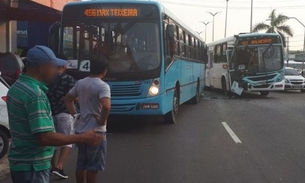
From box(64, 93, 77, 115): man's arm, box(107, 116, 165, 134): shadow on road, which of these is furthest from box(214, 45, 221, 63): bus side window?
box(64, 93, 77, 115): man's arm

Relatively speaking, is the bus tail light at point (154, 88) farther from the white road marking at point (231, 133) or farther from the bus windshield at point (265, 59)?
the bus windshield at point (265, 59)

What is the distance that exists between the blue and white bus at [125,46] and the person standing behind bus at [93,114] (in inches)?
189

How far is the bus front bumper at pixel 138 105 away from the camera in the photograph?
390 inches

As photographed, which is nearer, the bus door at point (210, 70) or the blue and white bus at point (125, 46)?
the blue and white bus at point (125, 46)

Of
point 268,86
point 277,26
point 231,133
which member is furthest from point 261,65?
point 277,26

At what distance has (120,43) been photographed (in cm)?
1005

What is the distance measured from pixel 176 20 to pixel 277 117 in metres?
4.58

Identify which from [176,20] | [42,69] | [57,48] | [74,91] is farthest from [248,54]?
[42,69]

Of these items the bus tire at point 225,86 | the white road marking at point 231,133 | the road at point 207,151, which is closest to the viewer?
the road at point 207,151

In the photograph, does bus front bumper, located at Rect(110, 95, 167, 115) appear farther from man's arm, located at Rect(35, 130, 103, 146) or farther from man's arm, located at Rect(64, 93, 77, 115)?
man's arm, located at Rect(35, 130, 103, 146)

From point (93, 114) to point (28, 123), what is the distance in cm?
217

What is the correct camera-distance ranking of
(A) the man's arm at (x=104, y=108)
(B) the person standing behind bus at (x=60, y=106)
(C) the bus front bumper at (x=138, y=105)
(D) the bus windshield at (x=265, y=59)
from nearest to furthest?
(A) the man's arm at (x=104, y=108), (B) the person standing behind bus at (x=60, y=106), (C) the bus front bumper at (x=138, y=105), (D) the bus windshield at (x=265, y=59)

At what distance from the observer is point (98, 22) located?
33.4ft

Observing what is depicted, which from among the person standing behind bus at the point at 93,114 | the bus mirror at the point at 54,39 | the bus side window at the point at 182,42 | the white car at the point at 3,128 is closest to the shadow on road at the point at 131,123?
the bus side window at the point at 182,42
